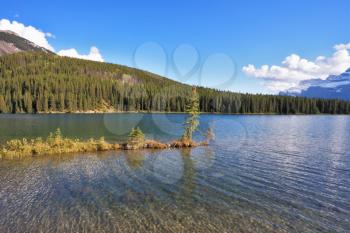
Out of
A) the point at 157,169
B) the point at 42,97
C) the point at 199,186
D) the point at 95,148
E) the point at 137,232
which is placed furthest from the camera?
the point at 42,97

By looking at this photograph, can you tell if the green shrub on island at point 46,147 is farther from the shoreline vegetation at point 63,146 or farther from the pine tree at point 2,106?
the pine tree at point 2,106

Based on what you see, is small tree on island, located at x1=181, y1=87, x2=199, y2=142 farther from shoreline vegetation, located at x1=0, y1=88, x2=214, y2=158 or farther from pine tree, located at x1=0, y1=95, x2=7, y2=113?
pine tree, located at x1=0, y1=95, x2=7, y2=113

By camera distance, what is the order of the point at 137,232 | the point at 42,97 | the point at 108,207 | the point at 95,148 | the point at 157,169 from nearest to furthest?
the point at 137,232 < the point at 108,207 < the point at 157,169 < the point at 95,148 < the point at 42,97

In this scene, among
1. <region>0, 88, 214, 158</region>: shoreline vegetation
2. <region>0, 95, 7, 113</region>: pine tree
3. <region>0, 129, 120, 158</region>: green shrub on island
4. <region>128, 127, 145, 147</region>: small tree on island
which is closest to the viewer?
<region>0, 129, 120, 158</region>: green shrub on island

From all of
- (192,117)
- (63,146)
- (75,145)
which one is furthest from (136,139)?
(192,117)

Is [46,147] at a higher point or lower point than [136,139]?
lower

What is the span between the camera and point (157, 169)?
3362 centimetres

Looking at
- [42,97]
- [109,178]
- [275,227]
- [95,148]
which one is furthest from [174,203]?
[42,97]

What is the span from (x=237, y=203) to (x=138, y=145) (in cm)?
3019

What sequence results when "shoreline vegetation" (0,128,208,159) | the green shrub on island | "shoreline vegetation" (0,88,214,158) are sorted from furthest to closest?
"shoreline vegetation" (0,88,214,158) → "shoreline vegetation" (0,128,208,159) → the green shrub on island

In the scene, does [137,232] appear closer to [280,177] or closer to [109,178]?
[109,178]

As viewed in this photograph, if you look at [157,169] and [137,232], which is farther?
[157,169]

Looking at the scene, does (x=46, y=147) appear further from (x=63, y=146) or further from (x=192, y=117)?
(x=192, y=117)

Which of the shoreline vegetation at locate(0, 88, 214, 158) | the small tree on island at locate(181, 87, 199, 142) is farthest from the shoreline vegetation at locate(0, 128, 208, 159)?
the small tree on island at locate(181, 87, 199, 142)
